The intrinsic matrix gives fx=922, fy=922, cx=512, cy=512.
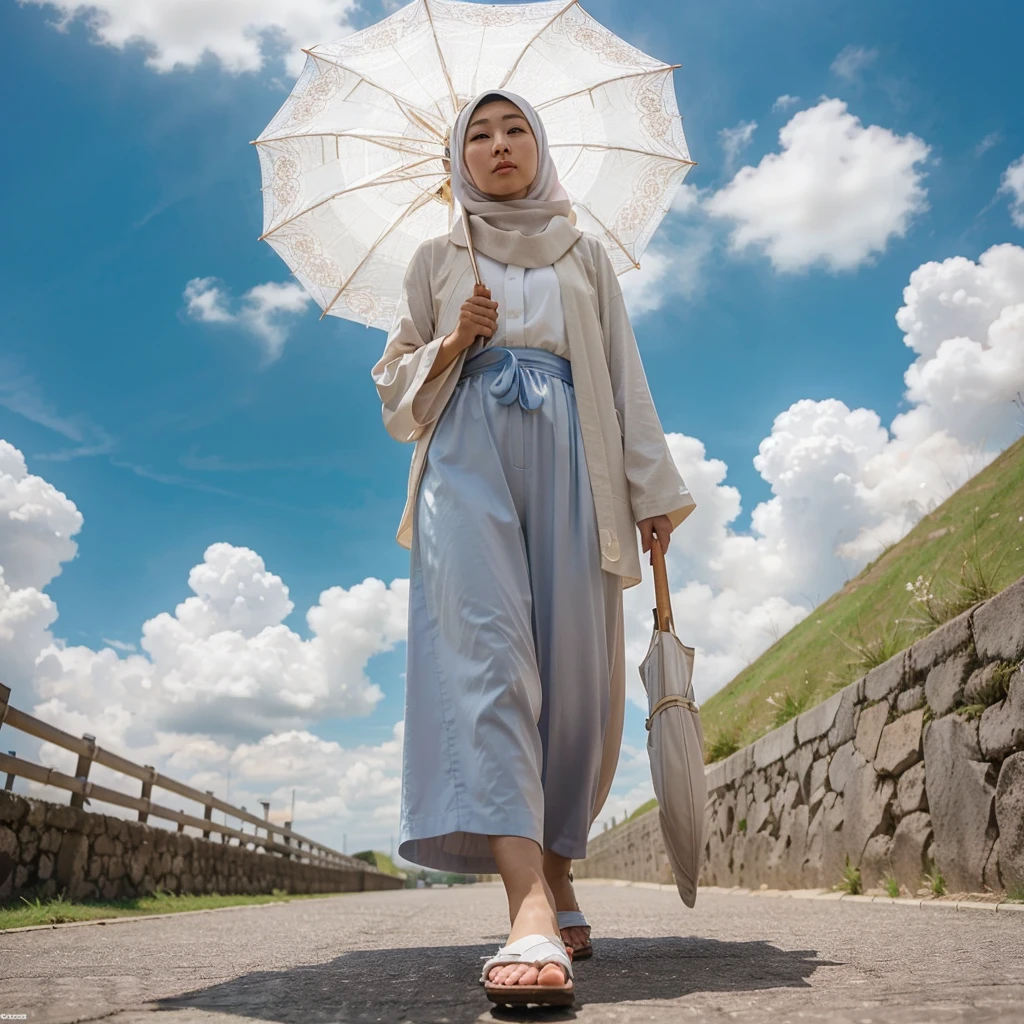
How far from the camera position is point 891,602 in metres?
6.85

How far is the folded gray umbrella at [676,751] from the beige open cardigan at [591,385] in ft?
0.84

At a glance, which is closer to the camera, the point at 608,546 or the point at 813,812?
the point at 608,546

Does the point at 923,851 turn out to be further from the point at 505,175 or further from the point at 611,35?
the point at 611,35

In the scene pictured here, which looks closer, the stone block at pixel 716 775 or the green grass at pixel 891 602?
the green grass at pixel 891 602

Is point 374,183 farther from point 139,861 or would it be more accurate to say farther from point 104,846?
point 139,861

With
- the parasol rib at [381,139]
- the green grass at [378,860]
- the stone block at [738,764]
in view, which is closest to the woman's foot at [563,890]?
the parasol rib at [381,139]

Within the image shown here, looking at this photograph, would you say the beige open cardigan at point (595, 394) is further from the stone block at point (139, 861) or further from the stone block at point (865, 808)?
the stone block at point (139, 861)

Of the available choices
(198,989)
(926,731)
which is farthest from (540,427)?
(926,731)

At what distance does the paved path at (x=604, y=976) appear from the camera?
1485 mm

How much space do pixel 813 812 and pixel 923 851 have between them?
186 cm

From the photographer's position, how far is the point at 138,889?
692 centimetres

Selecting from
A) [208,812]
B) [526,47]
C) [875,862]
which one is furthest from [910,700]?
[208,812]

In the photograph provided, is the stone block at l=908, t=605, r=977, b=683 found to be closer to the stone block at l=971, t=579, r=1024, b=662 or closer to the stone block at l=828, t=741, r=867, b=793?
the stone block at l=971, t=579, r=1024, b=662

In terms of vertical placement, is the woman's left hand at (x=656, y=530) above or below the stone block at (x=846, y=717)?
below
